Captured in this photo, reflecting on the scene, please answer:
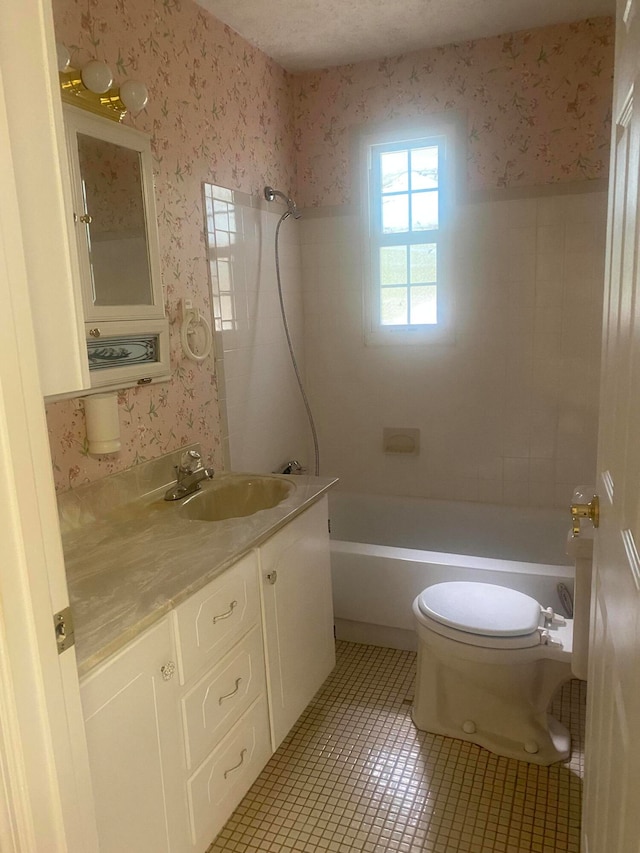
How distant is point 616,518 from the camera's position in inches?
37.8

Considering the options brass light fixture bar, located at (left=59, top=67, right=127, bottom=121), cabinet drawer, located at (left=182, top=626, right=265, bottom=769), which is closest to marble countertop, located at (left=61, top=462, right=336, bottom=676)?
cabinet drawer, located at (left=182, top=626, right=265, bottom=769)

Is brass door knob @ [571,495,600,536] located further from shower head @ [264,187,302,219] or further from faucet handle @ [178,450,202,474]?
shower head @ [264,187,302,219]

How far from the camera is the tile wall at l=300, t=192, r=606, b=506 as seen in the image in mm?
2885

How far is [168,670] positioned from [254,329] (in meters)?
1.77

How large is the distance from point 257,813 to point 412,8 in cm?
294

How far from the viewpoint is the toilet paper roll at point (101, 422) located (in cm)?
179

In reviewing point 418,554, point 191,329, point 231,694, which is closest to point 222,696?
point 231,694

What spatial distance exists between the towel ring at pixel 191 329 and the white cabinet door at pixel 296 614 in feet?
2.36

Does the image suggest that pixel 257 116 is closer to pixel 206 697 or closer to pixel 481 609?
pixel 481 609

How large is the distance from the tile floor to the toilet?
0.19 ft

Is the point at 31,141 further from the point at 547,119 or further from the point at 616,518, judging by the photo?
the point at 547,119

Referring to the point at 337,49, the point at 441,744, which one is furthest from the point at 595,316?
the point at 441,744

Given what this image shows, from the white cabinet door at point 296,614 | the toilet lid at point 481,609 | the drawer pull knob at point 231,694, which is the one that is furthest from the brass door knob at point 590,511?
the drawer pull knob at point 231,694

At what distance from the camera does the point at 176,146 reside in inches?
87.6
